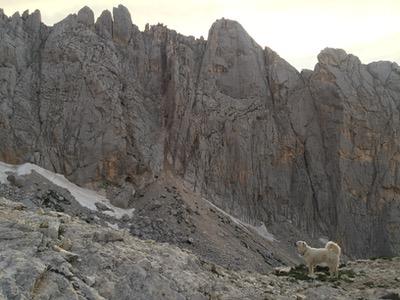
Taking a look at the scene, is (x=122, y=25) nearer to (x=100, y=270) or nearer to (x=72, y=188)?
(x=72, y=188)

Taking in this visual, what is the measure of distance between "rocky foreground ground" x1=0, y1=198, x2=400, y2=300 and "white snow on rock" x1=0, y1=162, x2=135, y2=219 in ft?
110

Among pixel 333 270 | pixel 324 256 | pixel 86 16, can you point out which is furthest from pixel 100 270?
pixel 86 16

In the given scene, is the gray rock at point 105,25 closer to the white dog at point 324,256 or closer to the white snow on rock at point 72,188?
the white snow on rock at point 72,188

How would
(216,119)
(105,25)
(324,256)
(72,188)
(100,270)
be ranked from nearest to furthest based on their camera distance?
(100,270) → (324,256) → (72,188) → (105,25) → (216,119)

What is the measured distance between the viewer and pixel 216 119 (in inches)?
3127

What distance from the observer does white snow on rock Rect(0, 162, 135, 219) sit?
58.4m

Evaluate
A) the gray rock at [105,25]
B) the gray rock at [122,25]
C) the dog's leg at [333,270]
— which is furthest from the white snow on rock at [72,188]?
the dog's leg at [333,270]

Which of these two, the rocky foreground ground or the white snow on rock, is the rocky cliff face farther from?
the rocky foreground ground

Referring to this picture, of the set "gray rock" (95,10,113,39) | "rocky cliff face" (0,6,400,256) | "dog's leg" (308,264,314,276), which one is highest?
"gray rock" (95,10,113,39)

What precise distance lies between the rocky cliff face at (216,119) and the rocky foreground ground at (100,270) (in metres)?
42.1

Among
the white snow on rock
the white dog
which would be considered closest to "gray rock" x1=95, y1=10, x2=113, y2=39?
the white snow on rock

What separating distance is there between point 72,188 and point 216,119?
25197 millimetres

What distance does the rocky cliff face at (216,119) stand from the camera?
6750 cm

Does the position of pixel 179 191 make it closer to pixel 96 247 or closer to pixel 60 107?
pixel 60 107
